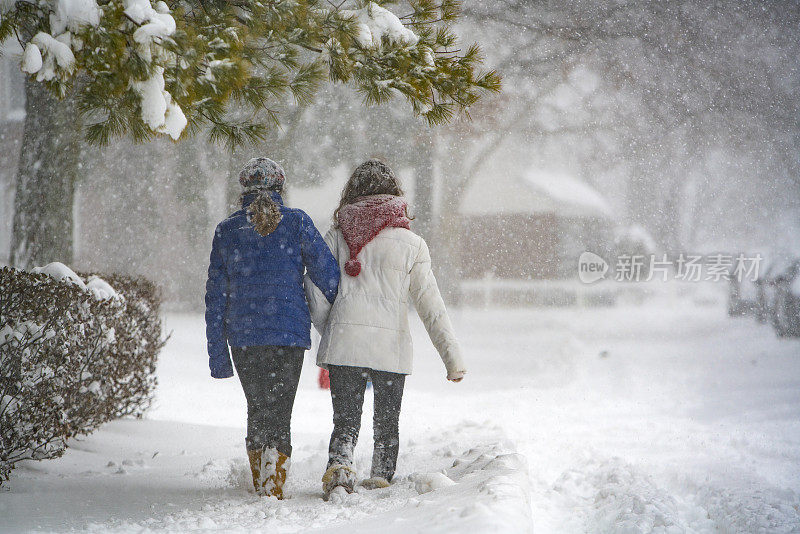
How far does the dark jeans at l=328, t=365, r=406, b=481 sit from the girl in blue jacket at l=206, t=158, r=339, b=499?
18 centimetres

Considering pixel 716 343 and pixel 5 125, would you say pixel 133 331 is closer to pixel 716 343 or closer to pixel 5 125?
pixel 5 125

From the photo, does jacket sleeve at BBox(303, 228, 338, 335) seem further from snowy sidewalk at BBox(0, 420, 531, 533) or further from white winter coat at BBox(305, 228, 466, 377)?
snowy sidewalk at BBox(0, 420, 531, 533)

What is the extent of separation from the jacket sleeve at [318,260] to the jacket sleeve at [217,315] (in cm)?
34

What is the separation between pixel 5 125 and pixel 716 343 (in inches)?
456

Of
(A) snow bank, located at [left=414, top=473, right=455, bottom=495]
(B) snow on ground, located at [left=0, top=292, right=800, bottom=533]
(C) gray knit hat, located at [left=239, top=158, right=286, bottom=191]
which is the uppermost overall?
(C) gray knit hat, located at [left=239, top=158, right=286, bottom=191]

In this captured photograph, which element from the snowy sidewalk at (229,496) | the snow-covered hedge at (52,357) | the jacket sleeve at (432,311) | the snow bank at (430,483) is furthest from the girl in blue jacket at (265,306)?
the snow-covered hedge at (52,357)

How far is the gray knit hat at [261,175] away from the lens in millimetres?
2809

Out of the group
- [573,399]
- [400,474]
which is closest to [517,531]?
[400,474]

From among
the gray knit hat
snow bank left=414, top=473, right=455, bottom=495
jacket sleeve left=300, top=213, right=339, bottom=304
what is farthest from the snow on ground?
the gray knit hat

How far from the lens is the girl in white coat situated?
281 cm

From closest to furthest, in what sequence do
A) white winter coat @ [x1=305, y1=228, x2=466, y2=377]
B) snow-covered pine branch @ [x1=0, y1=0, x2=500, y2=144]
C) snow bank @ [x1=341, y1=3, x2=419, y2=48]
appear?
snow-covered pine branch @ [x1=0, y1=0, x2=500, y2=144] < white winter coat @ [x1=305, y1=228, x2=466, y2=377] < snow bank @ [x1=341, y1=3, x2=419, y2=48]

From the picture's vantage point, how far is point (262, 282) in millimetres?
2748

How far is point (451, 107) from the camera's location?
3801mm

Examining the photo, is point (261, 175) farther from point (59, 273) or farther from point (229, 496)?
point (229, 496)
